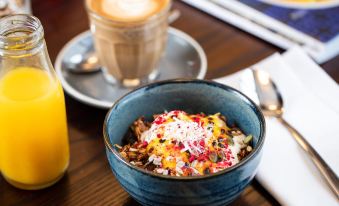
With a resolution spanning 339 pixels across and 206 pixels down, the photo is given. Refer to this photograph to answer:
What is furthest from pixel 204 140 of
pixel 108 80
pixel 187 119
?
pixel 108 80

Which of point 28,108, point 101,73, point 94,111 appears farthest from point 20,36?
point 101,73

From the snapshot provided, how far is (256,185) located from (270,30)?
47 centimetres

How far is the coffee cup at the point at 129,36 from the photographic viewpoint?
0.98 metres

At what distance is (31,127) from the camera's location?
29.9 inches

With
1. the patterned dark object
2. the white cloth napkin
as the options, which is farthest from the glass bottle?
the patterned dark object

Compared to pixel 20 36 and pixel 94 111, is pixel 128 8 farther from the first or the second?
pixel 20 36

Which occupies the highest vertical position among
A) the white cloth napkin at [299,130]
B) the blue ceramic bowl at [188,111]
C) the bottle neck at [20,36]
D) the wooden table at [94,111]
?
the bottle neck at [20,36]

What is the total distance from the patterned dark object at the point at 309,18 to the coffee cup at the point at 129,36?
1.02 ft

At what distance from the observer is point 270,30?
3.85ft

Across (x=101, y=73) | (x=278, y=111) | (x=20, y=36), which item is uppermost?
(x=20, y=36)

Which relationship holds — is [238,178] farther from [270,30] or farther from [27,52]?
Answer: [270,30]

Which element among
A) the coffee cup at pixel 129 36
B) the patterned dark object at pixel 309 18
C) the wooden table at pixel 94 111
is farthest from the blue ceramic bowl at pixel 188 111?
the patterned dark object at pixel 309 18

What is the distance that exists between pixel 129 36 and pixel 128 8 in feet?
0.21

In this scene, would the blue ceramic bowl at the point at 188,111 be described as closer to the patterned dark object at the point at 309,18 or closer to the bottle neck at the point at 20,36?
the bottle neck at the point at 20,36
